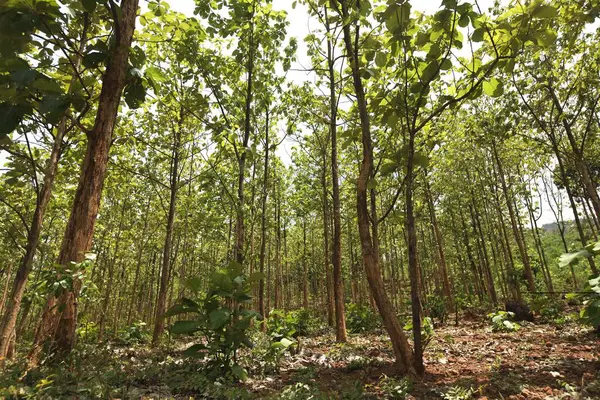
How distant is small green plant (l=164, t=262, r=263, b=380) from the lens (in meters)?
4.29

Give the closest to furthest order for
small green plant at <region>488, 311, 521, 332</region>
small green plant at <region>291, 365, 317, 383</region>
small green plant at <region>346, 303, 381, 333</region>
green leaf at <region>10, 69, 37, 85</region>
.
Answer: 1. green leaf at <region>10, 69, 37, 85</region>
2. small green plant at <region>291, 365, 317, 383</region>
3. small green plant at <region>488, 311, 521, 332</region>
4. small green plant at <region>346, 303, 381, 333</region>

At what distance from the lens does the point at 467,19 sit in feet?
10.7

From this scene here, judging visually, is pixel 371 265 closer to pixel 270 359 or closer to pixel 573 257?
pixel 270 359

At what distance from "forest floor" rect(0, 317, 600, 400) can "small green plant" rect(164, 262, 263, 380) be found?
29 cm

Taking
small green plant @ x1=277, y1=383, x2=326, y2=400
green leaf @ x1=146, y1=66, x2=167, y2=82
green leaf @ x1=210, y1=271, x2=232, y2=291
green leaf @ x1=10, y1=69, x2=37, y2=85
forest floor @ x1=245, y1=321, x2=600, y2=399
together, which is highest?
green leaf @ x1=146, y1=66, x2=167, y2=82

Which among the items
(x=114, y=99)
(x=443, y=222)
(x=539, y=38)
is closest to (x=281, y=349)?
(x=114, y=99)

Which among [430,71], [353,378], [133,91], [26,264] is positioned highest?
[430,71]

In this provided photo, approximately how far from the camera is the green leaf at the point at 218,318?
421 centimetres

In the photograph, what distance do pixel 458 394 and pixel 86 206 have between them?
14.9 feet

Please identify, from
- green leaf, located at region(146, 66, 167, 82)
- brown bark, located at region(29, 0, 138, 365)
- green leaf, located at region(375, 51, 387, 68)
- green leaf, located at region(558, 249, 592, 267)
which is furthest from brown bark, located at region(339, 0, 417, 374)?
brown bark, located at region(29, 0, 138, 365)

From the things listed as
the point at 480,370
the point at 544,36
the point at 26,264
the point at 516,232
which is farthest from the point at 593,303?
the point at 516,232

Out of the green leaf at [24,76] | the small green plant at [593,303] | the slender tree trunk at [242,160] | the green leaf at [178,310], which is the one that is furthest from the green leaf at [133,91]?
the small green plant at [593,303]

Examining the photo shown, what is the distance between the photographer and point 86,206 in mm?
3291

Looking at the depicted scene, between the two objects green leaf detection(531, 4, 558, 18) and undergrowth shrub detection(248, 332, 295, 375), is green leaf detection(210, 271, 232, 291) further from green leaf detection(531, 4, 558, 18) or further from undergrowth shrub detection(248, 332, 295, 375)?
green leaf detection(531, 4, 558, 18)
